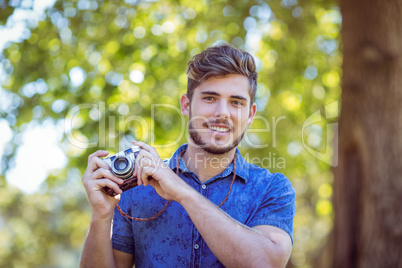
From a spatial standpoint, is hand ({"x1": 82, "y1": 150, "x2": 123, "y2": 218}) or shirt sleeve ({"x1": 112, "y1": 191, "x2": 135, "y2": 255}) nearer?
hand ({"x1": 82, "y1": 150, "x2": 123, "y2": 218})

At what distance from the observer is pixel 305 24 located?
24.7 ft

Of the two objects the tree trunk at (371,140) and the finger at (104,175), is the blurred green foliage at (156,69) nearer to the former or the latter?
the tree trunk at (371,140)

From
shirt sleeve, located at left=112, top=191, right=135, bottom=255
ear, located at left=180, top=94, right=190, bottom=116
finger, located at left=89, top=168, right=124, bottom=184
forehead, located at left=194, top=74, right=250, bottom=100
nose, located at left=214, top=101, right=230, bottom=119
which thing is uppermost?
forehead, located at left=194, top=74, right=250, bottom=100

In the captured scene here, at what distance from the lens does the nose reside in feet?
8.98

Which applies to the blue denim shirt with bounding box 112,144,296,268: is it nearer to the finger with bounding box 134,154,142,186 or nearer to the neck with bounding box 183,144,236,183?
the neck with bounding box 183,144,236,183

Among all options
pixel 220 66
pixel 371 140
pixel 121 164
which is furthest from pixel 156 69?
pixel 121 164

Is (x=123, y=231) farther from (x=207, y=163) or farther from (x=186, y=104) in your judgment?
(x=186, y=104)

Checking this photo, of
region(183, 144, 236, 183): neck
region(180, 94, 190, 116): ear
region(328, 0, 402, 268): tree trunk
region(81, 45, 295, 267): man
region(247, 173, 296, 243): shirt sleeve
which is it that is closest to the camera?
region(81, 45, 295, 267): man

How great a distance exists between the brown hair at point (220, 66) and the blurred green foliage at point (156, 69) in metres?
3.48

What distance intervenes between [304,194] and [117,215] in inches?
485

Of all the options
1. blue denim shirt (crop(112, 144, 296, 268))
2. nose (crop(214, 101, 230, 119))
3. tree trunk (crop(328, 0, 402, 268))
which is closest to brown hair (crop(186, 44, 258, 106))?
nose (crop(214, 101, 230, 119))

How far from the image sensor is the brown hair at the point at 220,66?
2.81 metres

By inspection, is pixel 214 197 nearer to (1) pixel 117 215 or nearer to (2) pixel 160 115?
(1) pixel 117 215

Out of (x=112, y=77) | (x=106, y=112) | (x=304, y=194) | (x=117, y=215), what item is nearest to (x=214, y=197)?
(x=117, y=215)
